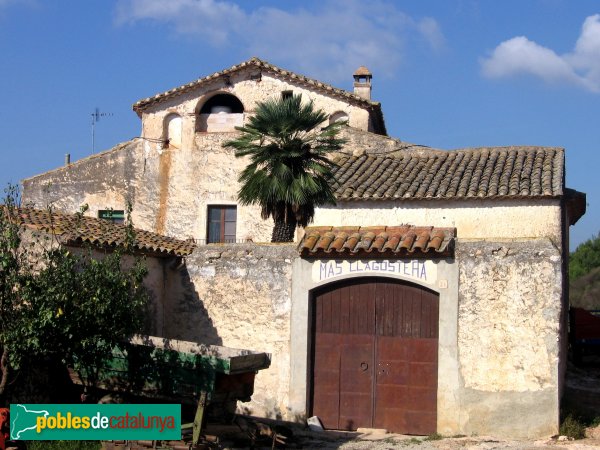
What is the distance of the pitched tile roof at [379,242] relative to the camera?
13.8 meters

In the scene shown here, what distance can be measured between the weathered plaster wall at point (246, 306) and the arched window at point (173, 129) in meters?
9.95

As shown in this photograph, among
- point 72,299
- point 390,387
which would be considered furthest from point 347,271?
point 72,299

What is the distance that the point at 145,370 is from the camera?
11664 millimetres

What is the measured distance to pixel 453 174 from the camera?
19375 mm

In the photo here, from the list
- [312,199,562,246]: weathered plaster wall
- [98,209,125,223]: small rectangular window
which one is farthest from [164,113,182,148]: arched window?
[312,199,562,246]: weathered plaster wall

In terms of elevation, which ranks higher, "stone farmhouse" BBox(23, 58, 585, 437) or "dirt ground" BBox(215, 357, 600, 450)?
"stone farmhouse" BBox(23, 58, 585, 437)

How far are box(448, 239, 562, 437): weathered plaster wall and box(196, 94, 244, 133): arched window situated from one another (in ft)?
40.8

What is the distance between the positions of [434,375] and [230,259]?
441 cm

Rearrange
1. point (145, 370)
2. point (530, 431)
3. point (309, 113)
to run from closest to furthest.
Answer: point (145, 370), point (530, 431), point (309, 113)

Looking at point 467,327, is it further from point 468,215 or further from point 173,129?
point 173,129

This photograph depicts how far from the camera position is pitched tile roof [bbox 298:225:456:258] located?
13.8 meters

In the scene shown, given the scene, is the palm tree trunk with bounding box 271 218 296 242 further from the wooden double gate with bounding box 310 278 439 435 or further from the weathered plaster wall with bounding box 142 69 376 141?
the weathered plaster wall with bounding box 142 69 376 141

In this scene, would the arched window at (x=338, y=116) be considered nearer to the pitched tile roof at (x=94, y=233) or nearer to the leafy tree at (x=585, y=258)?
the pitched tile roof at (x=94, y=233)

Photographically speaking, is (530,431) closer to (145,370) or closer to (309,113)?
(145,370)
